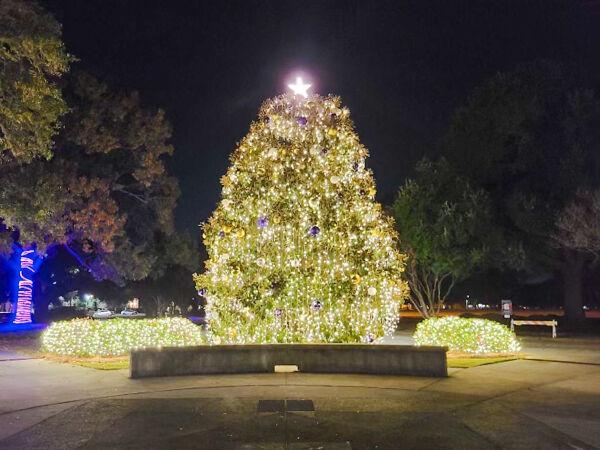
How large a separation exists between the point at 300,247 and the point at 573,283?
2419cm

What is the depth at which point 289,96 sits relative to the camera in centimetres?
1650

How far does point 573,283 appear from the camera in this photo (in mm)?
35281

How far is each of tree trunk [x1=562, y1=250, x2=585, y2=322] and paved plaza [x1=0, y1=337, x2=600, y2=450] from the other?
69.1ft

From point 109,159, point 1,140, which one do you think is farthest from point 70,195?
point 1,140

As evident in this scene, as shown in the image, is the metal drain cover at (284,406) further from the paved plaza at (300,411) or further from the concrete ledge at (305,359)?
the concrete ledge at (305,359)

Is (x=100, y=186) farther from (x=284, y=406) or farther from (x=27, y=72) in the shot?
(x=284, y=406)

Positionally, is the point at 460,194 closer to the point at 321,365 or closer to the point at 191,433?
the point at 321,365

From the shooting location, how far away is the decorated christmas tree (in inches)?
607

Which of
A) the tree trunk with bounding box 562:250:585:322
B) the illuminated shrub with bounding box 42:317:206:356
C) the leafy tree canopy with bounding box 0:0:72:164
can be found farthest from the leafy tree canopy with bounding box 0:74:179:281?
the tree trunk with bounding box 562:250:585:322

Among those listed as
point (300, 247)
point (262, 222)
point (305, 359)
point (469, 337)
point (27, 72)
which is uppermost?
point (27, 72)

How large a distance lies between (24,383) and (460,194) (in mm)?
24003

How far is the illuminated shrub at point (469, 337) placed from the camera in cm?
1783

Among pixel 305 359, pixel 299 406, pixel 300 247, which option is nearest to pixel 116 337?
pixel 300 247

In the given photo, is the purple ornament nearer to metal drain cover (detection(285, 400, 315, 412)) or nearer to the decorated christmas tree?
the decorated christmas tree
